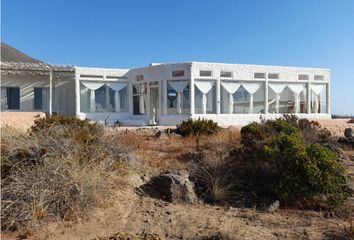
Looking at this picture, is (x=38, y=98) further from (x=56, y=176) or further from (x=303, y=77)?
(x=56, y=176)

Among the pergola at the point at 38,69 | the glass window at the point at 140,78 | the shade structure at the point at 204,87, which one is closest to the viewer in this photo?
the shade structure at the point at 204,87

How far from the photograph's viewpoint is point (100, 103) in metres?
26.3

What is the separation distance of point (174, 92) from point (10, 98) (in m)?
11.3

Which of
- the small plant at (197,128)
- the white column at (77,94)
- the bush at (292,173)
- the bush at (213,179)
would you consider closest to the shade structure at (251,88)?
the white column at (77,94)

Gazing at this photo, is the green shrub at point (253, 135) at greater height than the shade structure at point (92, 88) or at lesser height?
lesser

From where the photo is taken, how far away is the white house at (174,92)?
23.3m

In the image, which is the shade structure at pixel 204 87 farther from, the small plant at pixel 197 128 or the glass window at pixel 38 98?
the glass window at pixel 38 98

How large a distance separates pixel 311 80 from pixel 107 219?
76.0 feet

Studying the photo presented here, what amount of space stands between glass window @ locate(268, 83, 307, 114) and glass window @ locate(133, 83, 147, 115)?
8.14 meters

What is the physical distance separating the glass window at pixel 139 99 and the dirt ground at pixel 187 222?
18310mm

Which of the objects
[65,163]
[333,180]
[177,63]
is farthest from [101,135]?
[177,63]

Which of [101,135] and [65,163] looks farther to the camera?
[101,135]

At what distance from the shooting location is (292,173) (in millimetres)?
7094

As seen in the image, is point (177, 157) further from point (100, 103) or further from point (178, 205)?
point (100, 103)
